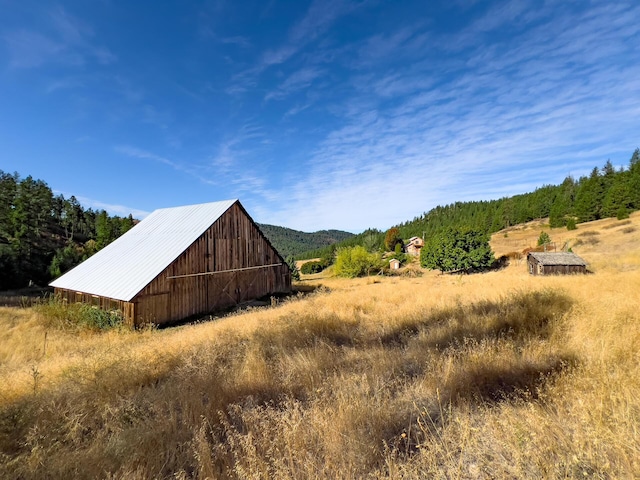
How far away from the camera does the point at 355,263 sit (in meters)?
45.1

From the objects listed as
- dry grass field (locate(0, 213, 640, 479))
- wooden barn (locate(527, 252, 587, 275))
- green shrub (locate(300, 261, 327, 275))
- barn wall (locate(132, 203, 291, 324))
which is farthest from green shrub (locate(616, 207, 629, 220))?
green shrub (locate(300, 261, 327, 275))

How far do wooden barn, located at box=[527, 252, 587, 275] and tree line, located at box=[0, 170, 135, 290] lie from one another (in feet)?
149

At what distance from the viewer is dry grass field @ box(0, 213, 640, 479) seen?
2.27 meters

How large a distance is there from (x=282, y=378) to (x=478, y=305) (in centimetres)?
528

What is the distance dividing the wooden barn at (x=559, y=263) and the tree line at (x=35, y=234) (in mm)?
45298

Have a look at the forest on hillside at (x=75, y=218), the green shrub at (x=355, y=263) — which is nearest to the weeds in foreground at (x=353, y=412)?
the forest on hillside at (x=75, y=218)

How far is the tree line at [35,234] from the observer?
1490 inches

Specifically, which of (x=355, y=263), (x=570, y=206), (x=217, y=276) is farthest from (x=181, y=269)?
(x=570, y=206)

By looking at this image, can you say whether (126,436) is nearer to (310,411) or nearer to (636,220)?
(310,411)

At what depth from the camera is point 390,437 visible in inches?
104

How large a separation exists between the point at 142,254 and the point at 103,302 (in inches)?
148

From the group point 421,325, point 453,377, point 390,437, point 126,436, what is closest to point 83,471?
point 126,436

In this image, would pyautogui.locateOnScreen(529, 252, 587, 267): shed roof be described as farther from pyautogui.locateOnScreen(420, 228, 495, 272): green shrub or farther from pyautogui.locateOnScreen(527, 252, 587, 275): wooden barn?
pyautogui.locateOnScreen(420, 228, 495, 272): green shrub

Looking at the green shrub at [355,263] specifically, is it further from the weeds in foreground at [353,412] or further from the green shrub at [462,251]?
the weeds in foreground at [353,412]
